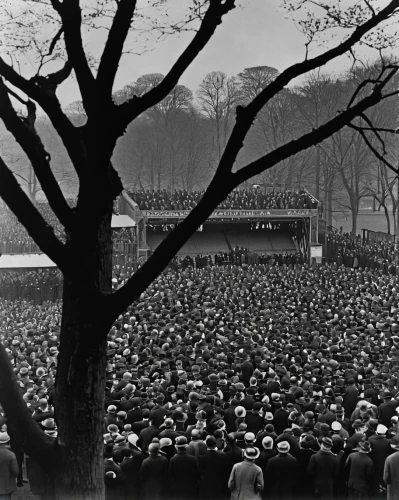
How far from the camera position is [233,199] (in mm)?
36188

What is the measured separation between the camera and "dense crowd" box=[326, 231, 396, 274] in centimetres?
2836

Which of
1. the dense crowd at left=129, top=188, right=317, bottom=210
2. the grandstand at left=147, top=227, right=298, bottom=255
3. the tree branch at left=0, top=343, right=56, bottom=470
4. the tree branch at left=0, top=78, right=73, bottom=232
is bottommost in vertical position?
the tree branch at left=0, top=343, right=56, bottom=470

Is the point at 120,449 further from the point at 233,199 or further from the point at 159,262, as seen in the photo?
the point at 233,199

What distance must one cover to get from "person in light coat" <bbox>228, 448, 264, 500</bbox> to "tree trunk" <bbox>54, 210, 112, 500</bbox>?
9.96ft

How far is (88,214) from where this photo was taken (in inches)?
148

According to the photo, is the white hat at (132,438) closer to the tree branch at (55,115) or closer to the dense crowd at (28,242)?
the tree branch at (55,115)

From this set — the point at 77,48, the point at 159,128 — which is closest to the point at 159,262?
the point at 77,48

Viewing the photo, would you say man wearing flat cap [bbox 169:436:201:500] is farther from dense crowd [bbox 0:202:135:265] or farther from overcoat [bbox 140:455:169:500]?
dense crowd [bbox 0:202:135:265]

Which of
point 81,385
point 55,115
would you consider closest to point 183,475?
point 81,385

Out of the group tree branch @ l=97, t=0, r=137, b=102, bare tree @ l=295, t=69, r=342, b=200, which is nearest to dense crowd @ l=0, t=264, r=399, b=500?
tree branch @ l=97, t=0, r=137, b=102

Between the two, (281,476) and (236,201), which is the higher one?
(236,201)

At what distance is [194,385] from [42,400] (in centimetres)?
258

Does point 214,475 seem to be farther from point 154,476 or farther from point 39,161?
point 39,161

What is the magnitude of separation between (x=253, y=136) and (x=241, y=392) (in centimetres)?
4198
